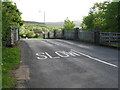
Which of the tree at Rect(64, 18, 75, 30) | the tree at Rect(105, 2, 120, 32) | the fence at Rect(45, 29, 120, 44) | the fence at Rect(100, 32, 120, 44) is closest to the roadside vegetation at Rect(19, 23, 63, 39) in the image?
the tree at Rect(64, 18, 75, 30)

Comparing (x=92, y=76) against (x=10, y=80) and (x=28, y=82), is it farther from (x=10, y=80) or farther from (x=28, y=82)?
(x=10, y=80)

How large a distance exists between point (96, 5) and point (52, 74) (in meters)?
47.6

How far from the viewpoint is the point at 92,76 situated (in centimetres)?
657

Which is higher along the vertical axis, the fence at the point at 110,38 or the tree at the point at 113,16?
the tree at the point at 113,16

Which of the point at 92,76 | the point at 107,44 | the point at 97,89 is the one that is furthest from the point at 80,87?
the point at 107,44

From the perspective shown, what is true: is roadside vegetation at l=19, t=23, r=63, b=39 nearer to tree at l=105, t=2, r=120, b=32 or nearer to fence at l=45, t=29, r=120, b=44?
fence at l=45, t=29, r=120, b=44

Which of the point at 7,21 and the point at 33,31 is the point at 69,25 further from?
the point at 7,21

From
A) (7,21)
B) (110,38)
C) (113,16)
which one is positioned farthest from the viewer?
(113,16)

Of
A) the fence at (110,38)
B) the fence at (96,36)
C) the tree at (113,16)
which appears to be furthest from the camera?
the tree at (113,16)

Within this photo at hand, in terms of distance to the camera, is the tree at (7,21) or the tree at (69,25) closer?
the tree at (7,21)

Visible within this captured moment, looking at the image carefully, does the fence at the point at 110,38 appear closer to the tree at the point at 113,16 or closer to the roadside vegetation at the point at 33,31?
the tree at the point at 113,16

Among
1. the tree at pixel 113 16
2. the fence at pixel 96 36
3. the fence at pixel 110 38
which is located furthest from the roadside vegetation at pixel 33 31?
the fence at pixel 110 38

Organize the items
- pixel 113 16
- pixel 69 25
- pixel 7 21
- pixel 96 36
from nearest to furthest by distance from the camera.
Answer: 1. pixel 7 21
2. pixel 96 36
3. pixel 113 16
4. pixel 69 25

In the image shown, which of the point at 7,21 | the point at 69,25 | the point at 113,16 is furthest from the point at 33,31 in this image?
the point at 7,21
